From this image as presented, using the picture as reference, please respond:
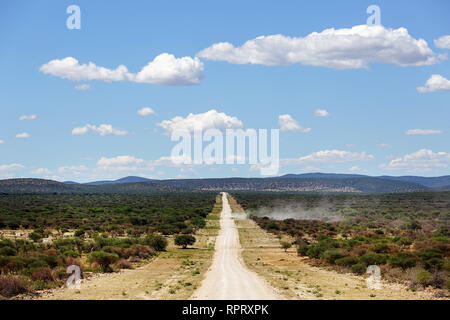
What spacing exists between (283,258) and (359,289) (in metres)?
17.5

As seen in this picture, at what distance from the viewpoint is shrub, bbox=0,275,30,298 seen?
2323cm

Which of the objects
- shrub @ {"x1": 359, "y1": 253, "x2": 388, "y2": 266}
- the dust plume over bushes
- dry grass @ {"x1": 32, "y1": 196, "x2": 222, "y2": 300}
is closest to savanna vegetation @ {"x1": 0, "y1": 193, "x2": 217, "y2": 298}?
dry grass @ {"x1": 32, "y1": 196, "x2": 222, "y2": 300}

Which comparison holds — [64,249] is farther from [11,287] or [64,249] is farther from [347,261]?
[347,261]

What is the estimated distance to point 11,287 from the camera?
23.5m

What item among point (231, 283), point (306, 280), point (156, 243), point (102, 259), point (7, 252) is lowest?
point (156, 243)

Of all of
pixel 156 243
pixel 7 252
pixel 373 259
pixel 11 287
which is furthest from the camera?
pixel 156 243

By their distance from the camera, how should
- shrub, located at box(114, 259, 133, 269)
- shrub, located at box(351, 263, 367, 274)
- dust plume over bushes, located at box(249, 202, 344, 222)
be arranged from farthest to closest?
dust plume over bushes, located at box(249, 202, 344, 222) → shrub, located at box(114, 259, 133, 269) → shrub, located at box(351, 263, 367, 274)

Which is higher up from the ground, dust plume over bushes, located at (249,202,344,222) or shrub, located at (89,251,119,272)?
shrub, located at (89,251,119,272)

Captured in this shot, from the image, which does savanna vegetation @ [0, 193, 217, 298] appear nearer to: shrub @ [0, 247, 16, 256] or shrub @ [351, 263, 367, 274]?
shrub @ [0, 247, 16, 256]

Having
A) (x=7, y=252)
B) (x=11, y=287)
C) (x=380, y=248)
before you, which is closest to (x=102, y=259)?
(x=7, y=252)

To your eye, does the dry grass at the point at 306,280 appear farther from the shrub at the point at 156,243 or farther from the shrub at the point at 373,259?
the shrub at the point at 156,243

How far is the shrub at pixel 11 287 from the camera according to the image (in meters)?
23.2

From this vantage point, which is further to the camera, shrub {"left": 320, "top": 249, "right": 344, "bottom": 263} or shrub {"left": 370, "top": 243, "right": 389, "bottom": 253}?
shrub {"left": 370, "top": 243, "right": 389, "bottom": 253}
